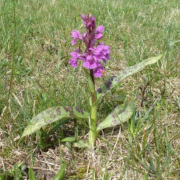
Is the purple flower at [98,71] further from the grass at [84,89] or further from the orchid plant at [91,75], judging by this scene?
the grass at [84,89]

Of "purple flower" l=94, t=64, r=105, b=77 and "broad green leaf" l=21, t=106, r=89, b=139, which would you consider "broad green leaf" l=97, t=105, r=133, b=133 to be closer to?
"broad green leaf" l=21, t=106, r=89, b=139

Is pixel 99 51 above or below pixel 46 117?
above

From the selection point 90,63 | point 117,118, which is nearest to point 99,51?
point 90,63

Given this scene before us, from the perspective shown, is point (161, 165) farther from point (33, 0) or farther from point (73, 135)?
point (33, 0)

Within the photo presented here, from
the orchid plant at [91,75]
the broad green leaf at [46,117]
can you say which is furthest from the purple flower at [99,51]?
the broad green leaf at [46,117]

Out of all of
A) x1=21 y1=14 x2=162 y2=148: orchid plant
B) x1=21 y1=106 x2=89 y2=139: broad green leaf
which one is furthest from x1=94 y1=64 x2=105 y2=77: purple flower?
x1=21 y1=106 x2=89 y2=139: broad green leaf

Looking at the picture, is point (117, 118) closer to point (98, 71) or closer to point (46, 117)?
point (98, 71)

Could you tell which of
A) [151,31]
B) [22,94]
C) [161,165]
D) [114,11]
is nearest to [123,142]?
[161,165]

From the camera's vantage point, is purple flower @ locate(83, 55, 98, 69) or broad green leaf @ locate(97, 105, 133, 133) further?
broad green leaf @ locate(97, 105, 133, 133)
